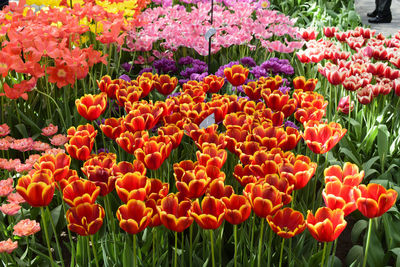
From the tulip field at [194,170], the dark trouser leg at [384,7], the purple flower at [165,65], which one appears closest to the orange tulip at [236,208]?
the tulip field at [194,170]

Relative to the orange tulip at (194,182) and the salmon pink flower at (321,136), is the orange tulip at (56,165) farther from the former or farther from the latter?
the salmon pink flower at (321,136)

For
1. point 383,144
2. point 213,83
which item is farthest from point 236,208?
point 383,144

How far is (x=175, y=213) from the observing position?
120cm

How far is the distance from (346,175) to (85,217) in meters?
0.73

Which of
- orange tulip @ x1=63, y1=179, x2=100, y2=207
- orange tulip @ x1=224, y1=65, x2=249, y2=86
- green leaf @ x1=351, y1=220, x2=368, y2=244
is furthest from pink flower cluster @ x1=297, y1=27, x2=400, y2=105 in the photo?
orange tulip @ x1=63, y1=179, x2=100, y2=207

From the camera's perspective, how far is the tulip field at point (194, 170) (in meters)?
1.20

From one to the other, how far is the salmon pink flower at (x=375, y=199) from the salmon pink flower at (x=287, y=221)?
0.16 meters

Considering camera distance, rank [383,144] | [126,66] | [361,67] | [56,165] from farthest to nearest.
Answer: [126,66] → [361,67] → [383,144] → [56,165]

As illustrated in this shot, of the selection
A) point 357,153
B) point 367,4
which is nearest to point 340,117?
point 357,153

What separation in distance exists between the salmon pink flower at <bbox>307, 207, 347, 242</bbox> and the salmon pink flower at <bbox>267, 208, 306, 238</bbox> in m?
0.07

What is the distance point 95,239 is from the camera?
162 cm

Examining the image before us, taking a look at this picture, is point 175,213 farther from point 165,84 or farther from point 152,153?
point 165,84

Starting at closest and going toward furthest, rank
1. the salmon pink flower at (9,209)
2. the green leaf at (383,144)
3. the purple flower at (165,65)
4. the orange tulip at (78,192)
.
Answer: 1. the orange tulip at (78,192)
2. the salmon pink flower at (9,209)
3. the green leaf at (383,144)
4. the purple flower at (165,65)

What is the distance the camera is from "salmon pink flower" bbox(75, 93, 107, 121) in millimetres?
1791
